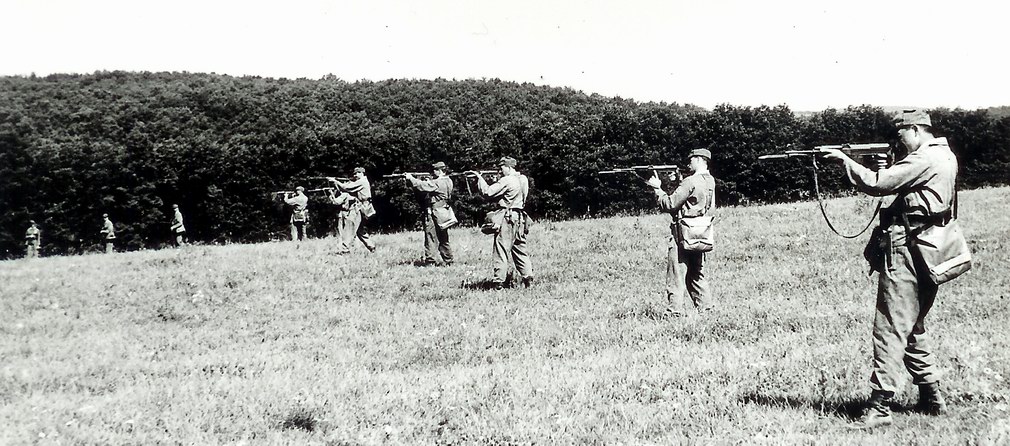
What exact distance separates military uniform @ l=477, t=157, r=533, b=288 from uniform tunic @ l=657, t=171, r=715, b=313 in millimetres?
3223

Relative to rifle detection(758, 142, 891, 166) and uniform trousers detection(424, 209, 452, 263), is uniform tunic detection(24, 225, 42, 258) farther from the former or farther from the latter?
rifle detection(758, 142, 891, 166)

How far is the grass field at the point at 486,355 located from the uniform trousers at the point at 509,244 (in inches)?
19.3

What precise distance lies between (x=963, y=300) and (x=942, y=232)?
458 centimetres

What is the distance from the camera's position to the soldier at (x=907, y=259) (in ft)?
15.4

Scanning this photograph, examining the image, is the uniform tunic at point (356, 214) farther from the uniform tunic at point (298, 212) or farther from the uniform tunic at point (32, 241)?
the uniform tunic at point (32, 241)

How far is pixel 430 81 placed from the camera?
57.5 metres

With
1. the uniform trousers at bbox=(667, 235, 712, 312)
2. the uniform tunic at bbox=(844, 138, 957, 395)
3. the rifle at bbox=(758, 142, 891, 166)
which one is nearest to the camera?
the uniform tunic at bbox=(844, 138, 957, 395)

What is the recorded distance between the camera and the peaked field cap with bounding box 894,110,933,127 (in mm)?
4883

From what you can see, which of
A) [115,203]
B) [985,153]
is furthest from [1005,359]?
[115,203]

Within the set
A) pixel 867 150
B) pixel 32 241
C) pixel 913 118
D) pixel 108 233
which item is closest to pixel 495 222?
pixel 867 150

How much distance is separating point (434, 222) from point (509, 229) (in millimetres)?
3586

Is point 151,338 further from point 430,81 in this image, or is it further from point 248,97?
point 430,81

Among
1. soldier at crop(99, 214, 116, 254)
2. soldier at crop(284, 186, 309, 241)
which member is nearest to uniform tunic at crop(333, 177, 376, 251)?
soldier at crop(284, 186, 309, 241)

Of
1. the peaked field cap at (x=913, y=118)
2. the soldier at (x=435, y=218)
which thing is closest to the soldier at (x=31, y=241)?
the soldier at (x=435, y=218)
